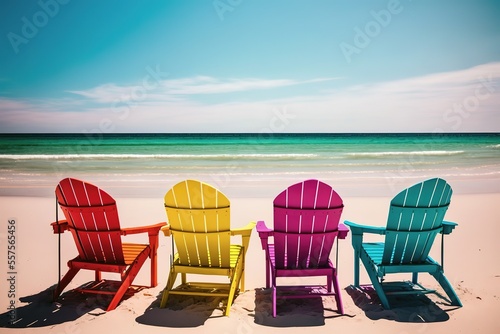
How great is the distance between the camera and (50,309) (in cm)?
358

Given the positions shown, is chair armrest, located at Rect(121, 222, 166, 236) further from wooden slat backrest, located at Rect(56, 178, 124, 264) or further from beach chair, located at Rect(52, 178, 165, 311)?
wooden slat backrest, located at Rect(56, 178, 124, 264)

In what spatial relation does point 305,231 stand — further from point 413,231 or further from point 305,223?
point 413,231

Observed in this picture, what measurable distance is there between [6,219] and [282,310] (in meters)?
5.68

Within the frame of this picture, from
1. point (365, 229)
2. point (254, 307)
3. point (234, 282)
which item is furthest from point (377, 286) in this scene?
point (234, 282)

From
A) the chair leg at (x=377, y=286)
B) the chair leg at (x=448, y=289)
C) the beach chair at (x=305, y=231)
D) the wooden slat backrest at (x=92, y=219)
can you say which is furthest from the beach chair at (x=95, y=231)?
the chair leg at (x=448, y=289)

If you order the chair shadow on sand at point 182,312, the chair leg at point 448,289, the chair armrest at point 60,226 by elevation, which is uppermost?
the chair armrest at point 60,226

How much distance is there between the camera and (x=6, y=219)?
691 cm

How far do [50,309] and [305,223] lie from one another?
244 centimetres

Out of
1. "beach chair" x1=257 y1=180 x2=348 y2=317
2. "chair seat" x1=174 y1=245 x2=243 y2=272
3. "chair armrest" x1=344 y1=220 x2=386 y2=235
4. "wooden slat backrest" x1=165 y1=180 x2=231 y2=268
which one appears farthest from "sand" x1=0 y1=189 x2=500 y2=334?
"chair armrest" x1=344 y1=220 x2=386 y2=235

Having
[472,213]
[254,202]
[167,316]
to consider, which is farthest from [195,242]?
[472,213]

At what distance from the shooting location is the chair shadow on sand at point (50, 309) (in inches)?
131

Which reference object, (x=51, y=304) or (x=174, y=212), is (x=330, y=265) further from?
(x=51, y=304)

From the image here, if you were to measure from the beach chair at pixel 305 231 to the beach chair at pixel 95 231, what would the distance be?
1.23 meters

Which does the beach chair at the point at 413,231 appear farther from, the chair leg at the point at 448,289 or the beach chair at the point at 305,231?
the beach chair at the point at 305,231
